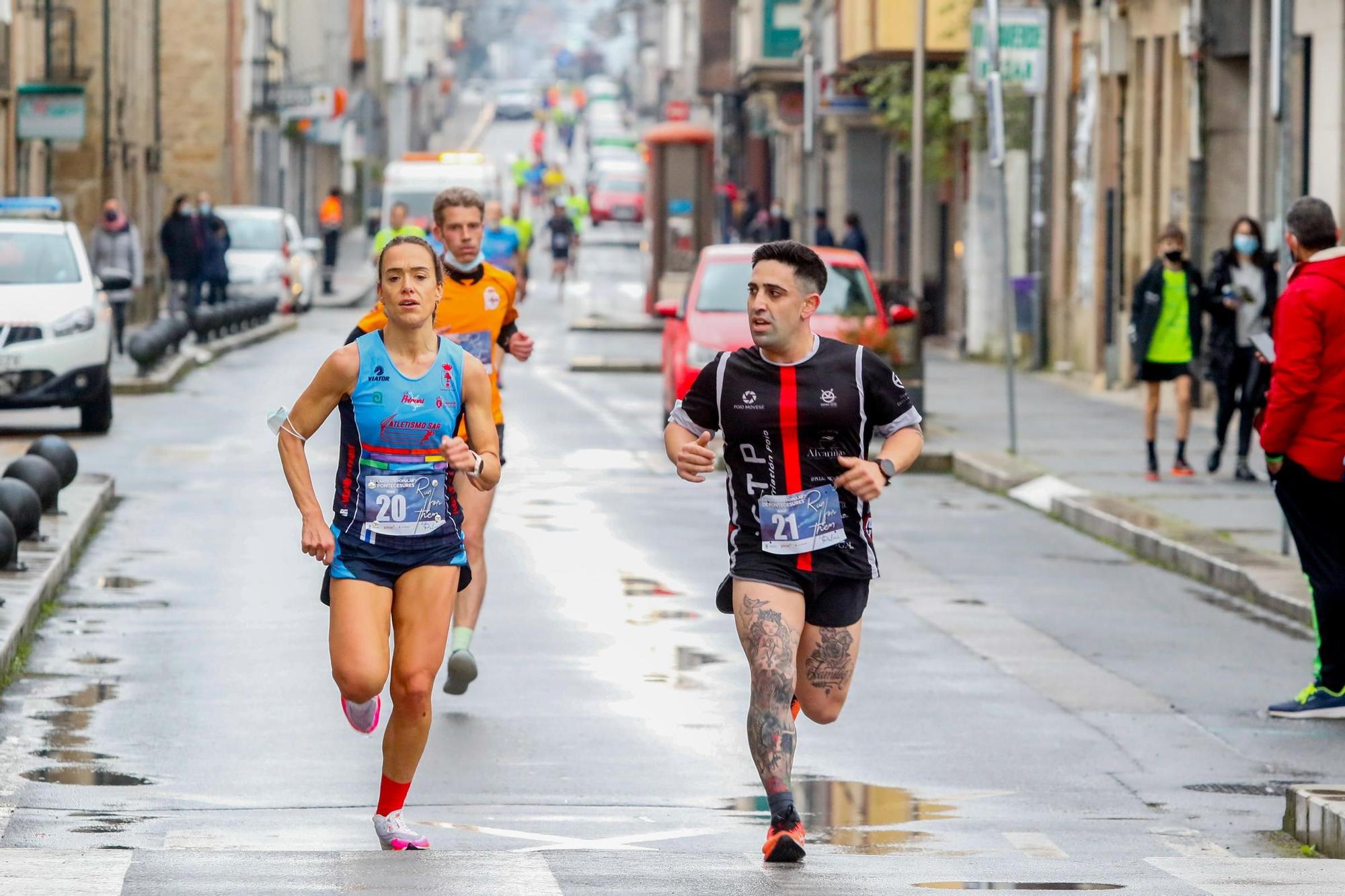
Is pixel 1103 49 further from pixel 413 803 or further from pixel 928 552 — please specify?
pixel 413 803

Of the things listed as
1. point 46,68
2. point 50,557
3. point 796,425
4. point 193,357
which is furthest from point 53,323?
point 46,68

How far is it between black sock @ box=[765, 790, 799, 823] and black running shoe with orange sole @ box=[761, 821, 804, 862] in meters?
0.02

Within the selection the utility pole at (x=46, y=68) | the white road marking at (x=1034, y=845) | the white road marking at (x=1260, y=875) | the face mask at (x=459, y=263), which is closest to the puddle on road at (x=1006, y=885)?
the white road marking at (x=1260, y=875)

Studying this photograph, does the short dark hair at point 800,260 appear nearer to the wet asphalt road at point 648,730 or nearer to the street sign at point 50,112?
the wet asphalt road at point 648,730

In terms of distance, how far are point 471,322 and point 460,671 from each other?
140 centimetres

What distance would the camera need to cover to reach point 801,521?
7.31m

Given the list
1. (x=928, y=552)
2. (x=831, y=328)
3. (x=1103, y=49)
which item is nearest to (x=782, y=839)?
(x=928, y=552)

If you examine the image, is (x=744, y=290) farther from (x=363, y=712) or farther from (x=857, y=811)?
(x=363, y=712)

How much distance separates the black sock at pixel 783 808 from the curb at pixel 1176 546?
6.25 metres

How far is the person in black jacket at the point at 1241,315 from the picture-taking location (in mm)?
18484

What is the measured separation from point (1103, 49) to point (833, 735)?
22.1m

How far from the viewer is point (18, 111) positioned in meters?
37.6

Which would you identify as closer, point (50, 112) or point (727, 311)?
point (727, 311)

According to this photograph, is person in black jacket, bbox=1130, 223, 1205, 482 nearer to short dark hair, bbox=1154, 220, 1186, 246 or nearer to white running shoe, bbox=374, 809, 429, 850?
short dark hair, bbox=1154, 220, 1186, 246
